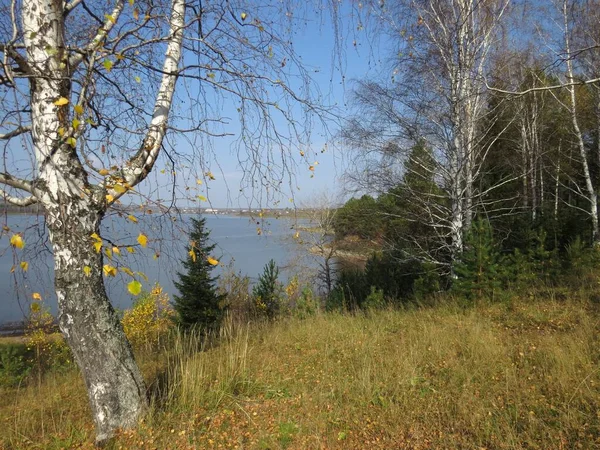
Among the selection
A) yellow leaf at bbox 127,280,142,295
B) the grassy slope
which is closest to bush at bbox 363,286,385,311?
the grassy slope

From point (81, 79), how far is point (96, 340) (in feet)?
5.57

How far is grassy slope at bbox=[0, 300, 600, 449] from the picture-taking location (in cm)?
254

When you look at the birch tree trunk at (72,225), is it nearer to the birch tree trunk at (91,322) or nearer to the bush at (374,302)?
the birch tree trunk at (91,322)

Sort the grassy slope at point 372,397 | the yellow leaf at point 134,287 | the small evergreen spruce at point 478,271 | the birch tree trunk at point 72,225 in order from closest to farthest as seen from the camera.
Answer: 1. the yellow leaf at point 134,287
2. the birch tree trunk at point 72,225
3. the grassy slope at point 372,397
4. the small evergreen spruce at point 478,271

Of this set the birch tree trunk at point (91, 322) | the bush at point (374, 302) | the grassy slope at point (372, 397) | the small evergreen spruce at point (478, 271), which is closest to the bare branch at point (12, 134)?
the birch tree trunk at point (91, 322)

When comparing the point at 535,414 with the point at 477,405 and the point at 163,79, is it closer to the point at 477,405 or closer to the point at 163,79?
the point at 477,405

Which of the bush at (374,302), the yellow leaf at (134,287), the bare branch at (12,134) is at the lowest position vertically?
the bush at (374,302)

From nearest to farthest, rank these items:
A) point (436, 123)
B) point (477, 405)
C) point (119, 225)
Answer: point (119, 225) < point (477, 405) < point (436, 123)

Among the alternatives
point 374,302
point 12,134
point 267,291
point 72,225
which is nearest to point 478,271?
point 374,302

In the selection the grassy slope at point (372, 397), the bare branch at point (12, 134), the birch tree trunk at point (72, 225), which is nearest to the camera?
the bare branch at point (12, 134)

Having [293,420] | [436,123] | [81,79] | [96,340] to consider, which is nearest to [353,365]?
[293,420]

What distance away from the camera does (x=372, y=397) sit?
10.2 ft

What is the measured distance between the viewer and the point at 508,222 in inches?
404

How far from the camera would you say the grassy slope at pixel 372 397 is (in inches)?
100
